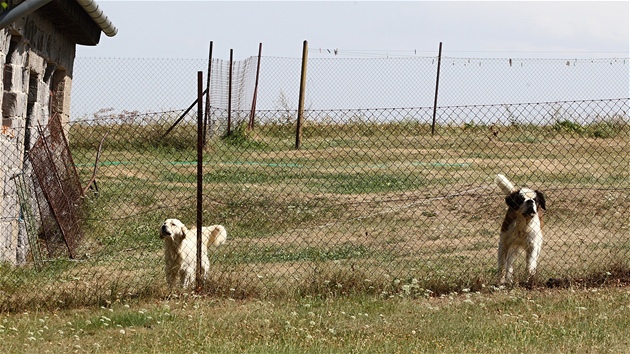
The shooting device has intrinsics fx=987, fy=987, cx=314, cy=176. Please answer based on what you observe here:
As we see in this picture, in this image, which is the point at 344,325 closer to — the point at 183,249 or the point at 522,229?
the point at 183,249

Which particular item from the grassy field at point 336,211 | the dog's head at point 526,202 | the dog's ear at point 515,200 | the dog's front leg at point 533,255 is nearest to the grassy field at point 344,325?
the grassy field at point 336,211

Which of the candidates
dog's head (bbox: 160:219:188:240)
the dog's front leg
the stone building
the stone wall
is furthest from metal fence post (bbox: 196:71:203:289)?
the dog's front leg

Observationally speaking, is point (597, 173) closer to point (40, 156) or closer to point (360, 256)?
point (360, 256)

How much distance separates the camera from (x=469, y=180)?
15.0 meters

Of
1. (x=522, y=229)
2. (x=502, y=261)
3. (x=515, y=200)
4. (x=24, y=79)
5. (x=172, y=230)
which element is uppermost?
(x=24, y=79)

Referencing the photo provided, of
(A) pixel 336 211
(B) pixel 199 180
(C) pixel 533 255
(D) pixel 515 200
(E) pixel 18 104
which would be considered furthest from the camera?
(A) pixel 336 211

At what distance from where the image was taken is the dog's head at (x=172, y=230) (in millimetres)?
8664

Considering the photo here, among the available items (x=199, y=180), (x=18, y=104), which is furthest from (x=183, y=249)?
(x=18, y=104)

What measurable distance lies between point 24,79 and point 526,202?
5.14m

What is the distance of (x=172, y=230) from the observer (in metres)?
8.70

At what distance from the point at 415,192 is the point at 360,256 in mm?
4076

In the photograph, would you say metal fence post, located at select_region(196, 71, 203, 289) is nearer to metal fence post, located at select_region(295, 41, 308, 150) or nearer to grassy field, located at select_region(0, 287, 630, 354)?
grassy field, located at select_region(0, 287, 630, 354)

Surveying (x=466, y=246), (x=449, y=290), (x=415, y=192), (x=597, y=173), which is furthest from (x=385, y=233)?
(x=597, y=173)

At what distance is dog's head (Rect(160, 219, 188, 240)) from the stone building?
4.95ft
